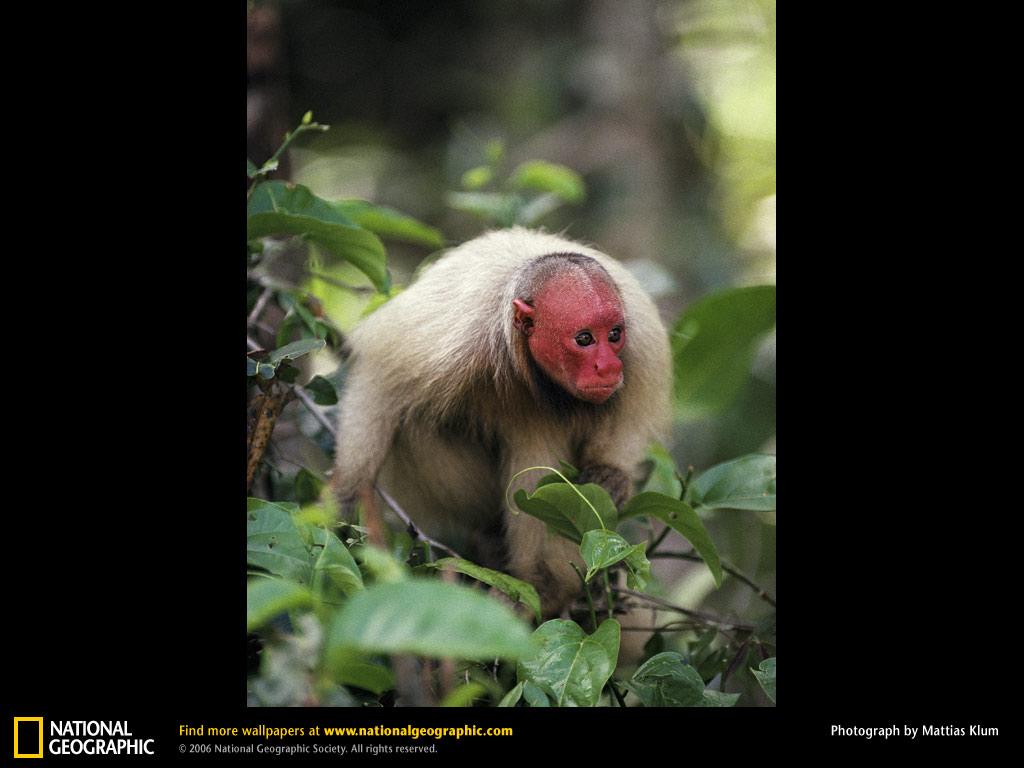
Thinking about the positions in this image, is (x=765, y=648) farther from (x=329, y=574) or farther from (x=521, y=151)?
(x=521, y=151)

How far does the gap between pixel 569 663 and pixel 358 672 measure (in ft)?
1.73

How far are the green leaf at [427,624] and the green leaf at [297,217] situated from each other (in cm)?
162

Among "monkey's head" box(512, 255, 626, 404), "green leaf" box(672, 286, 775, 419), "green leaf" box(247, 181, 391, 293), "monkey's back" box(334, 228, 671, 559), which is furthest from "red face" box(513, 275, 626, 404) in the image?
"green leaf" box(672, 286, 775, 419)

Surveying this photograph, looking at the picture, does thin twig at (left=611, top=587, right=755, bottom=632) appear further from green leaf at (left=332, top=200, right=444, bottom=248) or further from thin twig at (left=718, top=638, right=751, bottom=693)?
green leaf at (left=332, top=200, right=444, bottom=248)

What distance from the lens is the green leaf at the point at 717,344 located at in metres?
3.76

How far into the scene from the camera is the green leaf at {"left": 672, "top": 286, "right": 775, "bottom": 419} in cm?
376

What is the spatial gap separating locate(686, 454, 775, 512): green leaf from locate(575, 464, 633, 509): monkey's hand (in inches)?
10.0

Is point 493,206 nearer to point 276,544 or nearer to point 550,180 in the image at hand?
point 550,180

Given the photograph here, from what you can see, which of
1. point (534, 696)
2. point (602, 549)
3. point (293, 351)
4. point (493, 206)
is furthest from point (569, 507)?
point (493, 206)

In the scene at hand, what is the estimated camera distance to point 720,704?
241cm

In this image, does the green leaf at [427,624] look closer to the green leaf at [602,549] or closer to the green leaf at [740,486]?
the green leaf at [602,549]

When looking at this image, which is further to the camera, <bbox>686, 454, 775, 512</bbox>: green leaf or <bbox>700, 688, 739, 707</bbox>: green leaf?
<bbox>686, 454, 775, 512</bbox>: green leaf

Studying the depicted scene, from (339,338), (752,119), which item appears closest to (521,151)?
(752,119)
